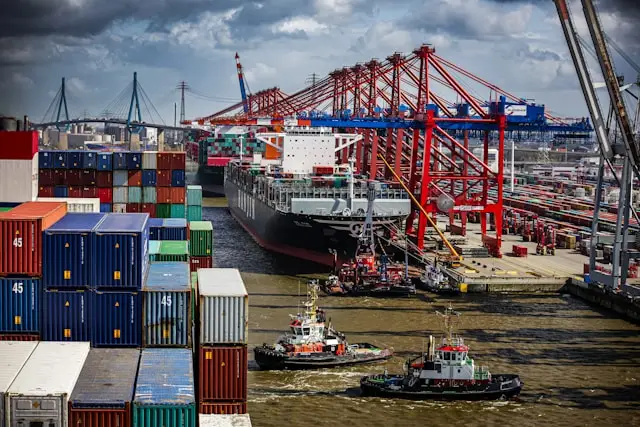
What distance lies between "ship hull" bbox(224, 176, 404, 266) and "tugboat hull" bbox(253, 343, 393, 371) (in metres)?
16.8

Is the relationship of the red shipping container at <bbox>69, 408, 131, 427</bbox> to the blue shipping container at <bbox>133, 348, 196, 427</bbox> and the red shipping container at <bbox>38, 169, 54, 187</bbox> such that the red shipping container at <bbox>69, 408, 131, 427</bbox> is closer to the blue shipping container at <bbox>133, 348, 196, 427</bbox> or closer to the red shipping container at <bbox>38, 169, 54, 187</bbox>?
the blue shipping container at <bbox>133, 348, 196, 427</bbox>

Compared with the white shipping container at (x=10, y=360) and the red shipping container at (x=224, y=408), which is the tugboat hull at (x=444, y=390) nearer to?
the red shipping container at (x=224, y=408)

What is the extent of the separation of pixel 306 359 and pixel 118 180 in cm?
1554

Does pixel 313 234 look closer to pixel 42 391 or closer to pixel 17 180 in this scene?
pixel 17 180

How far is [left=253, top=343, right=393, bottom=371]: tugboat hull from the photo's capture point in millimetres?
26594

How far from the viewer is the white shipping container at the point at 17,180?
82.2ft

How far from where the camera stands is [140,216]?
22.6 metres

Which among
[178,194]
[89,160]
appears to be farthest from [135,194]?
[89,160]

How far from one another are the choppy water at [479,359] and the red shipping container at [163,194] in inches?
179

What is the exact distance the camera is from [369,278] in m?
38.3

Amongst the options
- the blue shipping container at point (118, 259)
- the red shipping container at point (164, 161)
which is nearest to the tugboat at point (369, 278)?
the red shipping container at point (164, 161)

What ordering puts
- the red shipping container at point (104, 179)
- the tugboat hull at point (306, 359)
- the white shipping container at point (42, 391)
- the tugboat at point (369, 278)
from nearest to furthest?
the white shipping container at point (42, 391)
the tugboat hull at point (306, 359)
the tugboat at point (369, 278)
the red shipping container at point (104, 179)

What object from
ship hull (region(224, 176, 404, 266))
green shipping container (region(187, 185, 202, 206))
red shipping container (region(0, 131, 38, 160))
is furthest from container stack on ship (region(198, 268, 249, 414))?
green shipping container (region(187, 185, 202, 206))

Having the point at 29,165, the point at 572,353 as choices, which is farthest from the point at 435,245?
the point at 29,165
